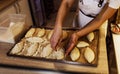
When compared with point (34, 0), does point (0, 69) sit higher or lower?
lower

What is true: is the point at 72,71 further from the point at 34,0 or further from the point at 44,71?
the point at 34,0

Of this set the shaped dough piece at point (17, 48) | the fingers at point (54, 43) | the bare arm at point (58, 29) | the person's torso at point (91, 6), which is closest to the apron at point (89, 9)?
the person's torso at point (91, 6)

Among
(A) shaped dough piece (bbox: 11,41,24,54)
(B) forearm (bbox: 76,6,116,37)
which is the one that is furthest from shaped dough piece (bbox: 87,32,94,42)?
(A) shaped dough piece (bbox: 11,41,24,54)

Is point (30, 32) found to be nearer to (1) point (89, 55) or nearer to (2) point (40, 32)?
(2) point (40, 32)

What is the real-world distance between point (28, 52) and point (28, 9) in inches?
62.8

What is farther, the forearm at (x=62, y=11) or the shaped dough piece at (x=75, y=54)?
the forearm at (x=62, y=11)

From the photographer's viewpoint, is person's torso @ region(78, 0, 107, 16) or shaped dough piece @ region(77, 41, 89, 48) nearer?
shaped dough piece @ region(77, 41, 89, 48)

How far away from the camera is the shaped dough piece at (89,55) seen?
0.73 m

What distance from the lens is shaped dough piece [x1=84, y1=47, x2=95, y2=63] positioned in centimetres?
73

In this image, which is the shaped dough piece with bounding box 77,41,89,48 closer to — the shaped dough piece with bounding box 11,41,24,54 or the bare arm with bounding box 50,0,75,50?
the bare arm with bounding box 50,0,75,50

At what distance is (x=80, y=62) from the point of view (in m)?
0.72

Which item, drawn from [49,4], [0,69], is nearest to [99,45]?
[0,69]

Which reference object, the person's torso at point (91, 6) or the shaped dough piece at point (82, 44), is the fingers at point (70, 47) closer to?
the shaped dough piece at point (82, 44)

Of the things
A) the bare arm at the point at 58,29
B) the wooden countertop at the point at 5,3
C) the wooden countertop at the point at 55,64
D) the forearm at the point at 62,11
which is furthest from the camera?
the wooden countertop at the point at 5,3
